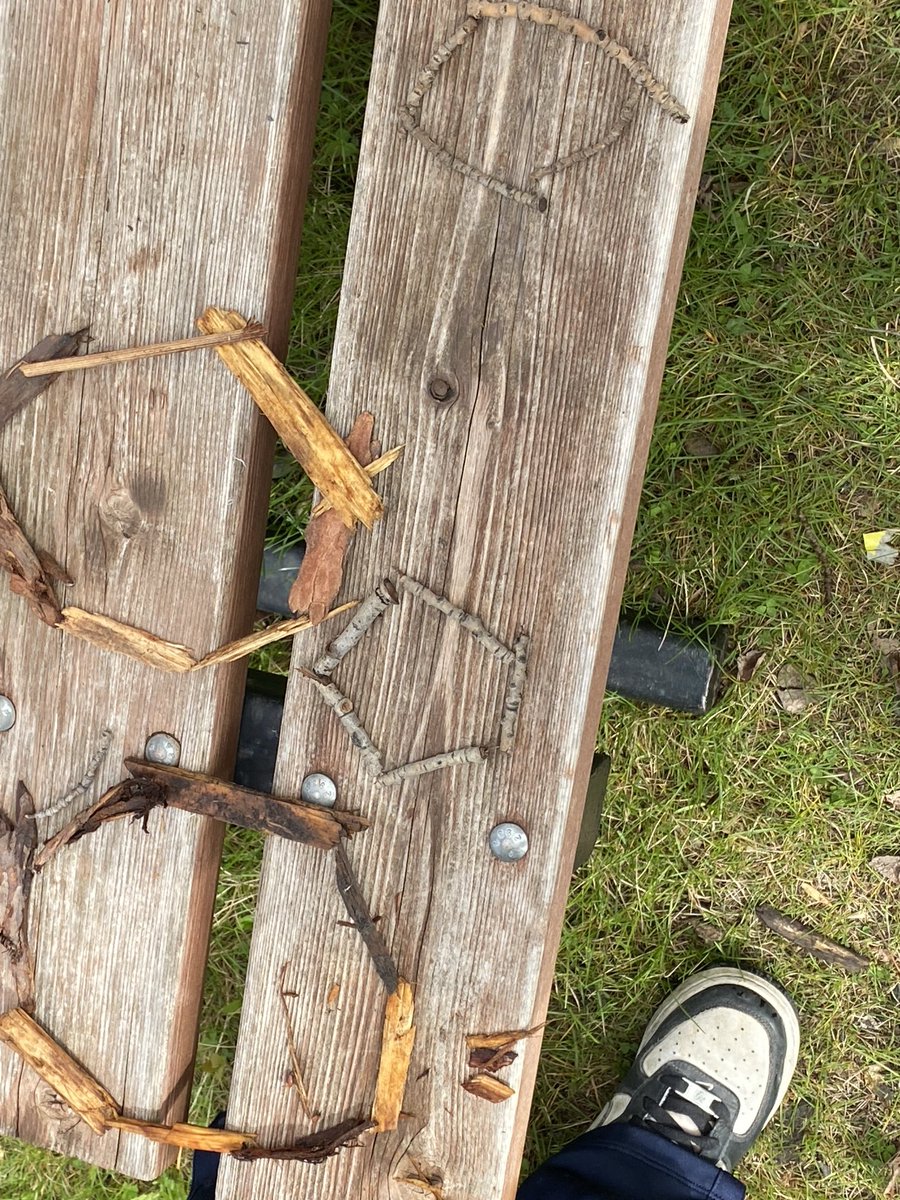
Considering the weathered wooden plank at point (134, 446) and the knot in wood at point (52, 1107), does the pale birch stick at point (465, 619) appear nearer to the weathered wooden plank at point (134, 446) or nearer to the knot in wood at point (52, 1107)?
the weathered wooden plank at point (134, 446)

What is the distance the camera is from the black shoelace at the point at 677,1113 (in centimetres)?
221

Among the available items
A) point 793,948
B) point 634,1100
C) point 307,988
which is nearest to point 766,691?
point 793,948

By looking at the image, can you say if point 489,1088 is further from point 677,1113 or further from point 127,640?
point 677,1113

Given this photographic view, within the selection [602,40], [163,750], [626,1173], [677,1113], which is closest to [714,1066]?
[677,1113]

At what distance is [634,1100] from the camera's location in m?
2.23

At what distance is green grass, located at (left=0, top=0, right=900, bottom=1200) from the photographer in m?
2.03

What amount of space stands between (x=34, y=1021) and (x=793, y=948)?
5.62 feet

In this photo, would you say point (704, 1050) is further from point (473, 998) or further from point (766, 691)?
point (473, 998)

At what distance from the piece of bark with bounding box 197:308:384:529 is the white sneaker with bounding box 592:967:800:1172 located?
1.58 meters

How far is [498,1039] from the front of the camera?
4.58ft

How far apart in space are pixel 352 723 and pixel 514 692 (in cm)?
27

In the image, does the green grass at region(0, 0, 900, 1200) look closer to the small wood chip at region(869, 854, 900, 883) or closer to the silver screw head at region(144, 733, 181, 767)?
the small wood chip at region(869, 854, 900, 883)

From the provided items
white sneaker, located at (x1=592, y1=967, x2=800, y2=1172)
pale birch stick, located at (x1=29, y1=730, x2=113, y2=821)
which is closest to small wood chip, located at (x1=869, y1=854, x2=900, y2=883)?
white sneaker, located at (x1=592, y1=967, x2=800, y2=1172)

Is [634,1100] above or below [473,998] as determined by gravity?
below
